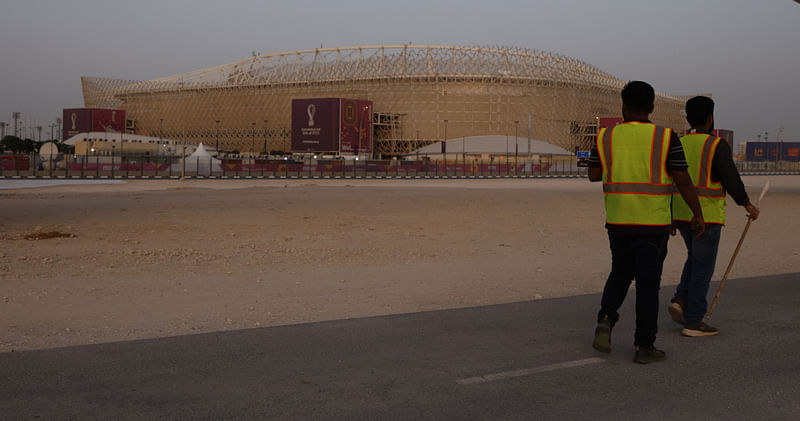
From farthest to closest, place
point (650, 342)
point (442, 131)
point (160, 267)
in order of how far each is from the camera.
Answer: point (442, 131)
point (160, 267)
point (650, 342)

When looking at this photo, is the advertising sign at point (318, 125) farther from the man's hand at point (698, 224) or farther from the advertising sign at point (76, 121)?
the man's hand at point (698, 224)

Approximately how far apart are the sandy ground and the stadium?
119025 millimetres

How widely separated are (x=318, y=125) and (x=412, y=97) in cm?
2939

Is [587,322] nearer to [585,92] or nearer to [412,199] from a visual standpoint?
[412,199]

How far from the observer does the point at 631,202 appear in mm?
6512

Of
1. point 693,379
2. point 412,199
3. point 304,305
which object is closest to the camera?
point 693,379

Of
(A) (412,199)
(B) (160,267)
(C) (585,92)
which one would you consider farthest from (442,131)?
(B) (160,267)

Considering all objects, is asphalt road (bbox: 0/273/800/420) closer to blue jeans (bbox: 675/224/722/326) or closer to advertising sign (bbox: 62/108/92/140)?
blue jeans (bbox: 675/224/722/326)

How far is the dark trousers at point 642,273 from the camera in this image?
6.48 metres

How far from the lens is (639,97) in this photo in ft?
21.4

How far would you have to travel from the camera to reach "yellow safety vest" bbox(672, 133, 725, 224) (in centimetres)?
753

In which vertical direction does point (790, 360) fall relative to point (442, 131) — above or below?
below

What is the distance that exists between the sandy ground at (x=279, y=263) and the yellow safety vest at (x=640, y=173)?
7.02ft

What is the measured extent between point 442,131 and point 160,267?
437 feet
